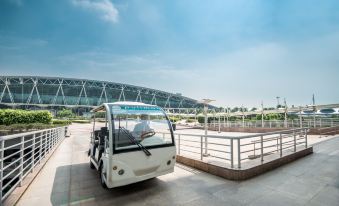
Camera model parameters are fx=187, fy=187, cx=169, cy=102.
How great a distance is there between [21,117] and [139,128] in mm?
22697

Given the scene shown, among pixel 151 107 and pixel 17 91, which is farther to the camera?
pixel 17 91

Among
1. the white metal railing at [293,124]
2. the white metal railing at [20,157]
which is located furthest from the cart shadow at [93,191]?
the white metal railing at [293,124]

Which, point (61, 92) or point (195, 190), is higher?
point (61, 92)

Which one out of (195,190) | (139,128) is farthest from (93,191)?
(195,190)

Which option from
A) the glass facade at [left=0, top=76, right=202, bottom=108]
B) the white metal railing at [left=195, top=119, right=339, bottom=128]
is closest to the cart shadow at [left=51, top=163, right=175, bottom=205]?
the white metal railing at [left=195, top=119, right=339, bottom=128]

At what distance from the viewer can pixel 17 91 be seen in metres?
72.2

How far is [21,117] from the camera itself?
68.8 feet

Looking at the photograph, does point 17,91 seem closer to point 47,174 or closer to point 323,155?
point 47,174

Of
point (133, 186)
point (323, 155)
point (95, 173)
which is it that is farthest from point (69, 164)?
point (323, 155)

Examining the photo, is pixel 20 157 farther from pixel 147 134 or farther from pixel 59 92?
pixel 59 92

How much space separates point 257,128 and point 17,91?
85.3m

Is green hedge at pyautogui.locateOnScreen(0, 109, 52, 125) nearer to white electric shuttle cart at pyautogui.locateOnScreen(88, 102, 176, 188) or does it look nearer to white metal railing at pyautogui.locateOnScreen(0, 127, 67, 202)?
white metal railing at pyautogui.locateOnScreen(0, 127, 67, 202)

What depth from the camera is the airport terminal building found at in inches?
2768

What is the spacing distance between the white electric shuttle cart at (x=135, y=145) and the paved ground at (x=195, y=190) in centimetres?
40
